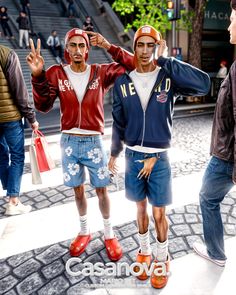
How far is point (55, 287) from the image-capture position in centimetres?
258

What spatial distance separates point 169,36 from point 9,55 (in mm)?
14492

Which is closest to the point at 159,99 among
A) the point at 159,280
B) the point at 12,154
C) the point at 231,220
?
the point at 159,280

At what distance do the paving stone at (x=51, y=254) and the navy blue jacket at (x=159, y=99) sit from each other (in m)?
1.47

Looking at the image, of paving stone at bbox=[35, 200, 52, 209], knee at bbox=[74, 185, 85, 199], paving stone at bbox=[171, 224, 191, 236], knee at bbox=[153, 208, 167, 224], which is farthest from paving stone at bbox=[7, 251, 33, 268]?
paving stone at bbox=[171, 224, 191, 236]

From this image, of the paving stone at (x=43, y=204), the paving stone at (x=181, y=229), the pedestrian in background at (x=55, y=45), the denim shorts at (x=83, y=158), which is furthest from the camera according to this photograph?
the pedestrian in background at (x=55, y=45)

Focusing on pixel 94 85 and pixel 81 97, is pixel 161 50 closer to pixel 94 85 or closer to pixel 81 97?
pixel 94 85

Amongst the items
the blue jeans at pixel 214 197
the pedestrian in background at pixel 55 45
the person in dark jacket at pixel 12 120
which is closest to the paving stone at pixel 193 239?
the blue jeans at pixel 214 197

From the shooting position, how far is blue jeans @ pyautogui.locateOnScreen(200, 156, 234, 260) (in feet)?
8.00

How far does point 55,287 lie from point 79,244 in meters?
0.56

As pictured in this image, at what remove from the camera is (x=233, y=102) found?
84.1 inches

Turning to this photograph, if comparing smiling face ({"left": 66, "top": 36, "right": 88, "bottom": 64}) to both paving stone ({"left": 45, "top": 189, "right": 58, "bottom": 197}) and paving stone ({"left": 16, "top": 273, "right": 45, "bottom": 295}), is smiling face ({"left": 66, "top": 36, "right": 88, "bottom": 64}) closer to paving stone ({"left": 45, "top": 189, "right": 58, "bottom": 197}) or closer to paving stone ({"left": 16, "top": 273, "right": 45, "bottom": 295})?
paving stone ({"left": 16, "top": 273, "right": 45, "bottom": 295})

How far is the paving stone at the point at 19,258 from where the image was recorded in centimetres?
293

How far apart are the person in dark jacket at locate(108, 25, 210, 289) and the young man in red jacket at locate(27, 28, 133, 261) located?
0.32 m

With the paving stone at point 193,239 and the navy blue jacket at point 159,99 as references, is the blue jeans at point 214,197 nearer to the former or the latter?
the paving stone at point 193,239
